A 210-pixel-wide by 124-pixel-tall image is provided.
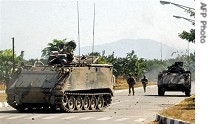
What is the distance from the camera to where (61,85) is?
2208 cm

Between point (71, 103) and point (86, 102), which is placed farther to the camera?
point (86, 102)

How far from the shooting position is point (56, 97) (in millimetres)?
21938

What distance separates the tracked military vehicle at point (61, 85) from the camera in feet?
73.1

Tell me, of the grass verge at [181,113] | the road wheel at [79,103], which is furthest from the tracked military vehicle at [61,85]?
the grass verge at [181,113]

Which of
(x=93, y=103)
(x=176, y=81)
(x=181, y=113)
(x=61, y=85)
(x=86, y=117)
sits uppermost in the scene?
(x=176, y=81)

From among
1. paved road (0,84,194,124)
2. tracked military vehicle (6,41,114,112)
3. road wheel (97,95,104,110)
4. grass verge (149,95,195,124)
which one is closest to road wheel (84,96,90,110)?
tracked military vehicle (6,41,114,112)

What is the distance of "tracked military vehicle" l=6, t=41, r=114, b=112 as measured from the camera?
2228 cm

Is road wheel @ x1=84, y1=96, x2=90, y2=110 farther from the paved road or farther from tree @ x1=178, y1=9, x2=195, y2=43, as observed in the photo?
tree @ x1=178, y1=9, x2=195, y2=43

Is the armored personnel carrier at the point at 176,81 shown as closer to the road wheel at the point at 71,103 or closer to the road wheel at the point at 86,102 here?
the road wheel at the point at 86,102

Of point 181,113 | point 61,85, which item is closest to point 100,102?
point 61,85

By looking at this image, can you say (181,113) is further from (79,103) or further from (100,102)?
(100,102)
